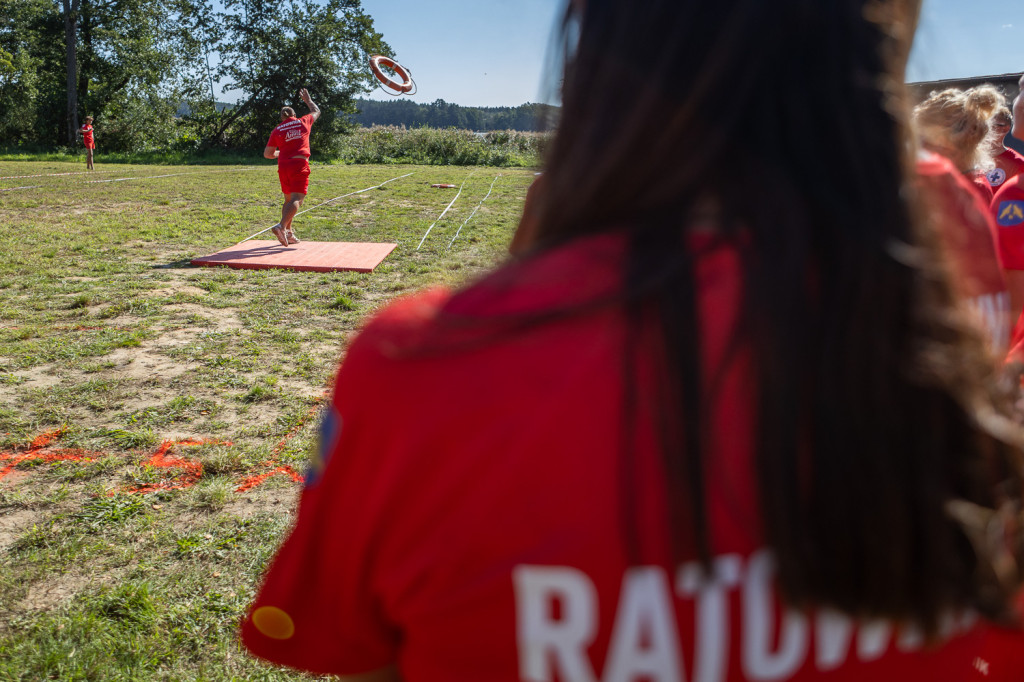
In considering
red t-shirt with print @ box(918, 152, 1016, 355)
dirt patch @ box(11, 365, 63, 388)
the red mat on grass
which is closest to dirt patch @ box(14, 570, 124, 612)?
dirt patch @ box(11, 365, 63, 388)

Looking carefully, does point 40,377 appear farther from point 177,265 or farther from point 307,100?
point 307,100

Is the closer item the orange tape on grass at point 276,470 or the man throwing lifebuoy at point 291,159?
the orange tape on grass at point 276,470

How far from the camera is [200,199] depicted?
1290 cm

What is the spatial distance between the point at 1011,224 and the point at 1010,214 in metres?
0.04

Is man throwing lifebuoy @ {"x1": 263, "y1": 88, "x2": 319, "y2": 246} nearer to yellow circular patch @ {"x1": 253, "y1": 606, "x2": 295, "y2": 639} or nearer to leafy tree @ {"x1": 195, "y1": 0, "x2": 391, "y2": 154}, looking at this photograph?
yellow circular patch @ {"x1": 253, "y1": 606, "x2": 295, "y2": 639}

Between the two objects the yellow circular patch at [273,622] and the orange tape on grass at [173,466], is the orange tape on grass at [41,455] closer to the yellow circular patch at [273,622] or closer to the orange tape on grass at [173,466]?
the orange tape on grass at [173,466]

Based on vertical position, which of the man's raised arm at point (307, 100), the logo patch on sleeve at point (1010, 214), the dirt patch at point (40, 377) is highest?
the man's raised arm at point (307, 100)

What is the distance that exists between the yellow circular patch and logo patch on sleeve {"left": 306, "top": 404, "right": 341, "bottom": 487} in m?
0.14

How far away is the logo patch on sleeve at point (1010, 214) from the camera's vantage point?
9.16 ft

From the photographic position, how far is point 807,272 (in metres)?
0.52

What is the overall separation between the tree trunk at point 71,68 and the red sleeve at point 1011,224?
32.4m

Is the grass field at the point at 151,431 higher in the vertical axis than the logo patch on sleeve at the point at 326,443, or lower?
lower

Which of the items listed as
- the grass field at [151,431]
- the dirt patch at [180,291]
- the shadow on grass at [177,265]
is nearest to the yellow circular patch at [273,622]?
the grass field at [151,431]

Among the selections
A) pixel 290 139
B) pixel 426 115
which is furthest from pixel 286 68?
pixel 426 115
